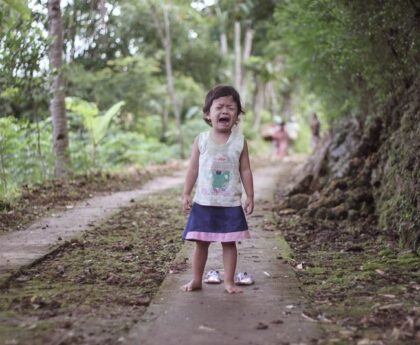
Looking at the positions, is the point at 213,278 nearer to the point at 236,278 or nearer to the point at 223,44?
the point at 236,278

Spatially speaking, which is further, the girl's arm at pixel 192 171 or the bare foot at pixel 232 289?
the girl's arm at pixel 192 171

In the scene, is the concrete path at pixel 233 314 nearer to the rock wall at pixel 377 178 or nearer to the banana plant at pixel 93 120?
the rock wall at pixel 377 178

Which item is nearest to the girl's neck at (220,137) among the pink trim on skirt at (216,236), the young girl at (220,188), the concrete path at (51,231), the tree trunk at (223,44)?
the young girl at (220,188)

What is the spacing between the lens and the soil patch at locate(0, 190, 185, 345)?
290 cm

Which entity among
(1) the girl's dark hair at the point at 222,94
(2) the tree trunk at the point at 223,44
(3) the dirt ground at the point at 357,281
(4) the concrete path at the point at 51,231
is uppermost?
(2) the tree trunk at the point at 223,44

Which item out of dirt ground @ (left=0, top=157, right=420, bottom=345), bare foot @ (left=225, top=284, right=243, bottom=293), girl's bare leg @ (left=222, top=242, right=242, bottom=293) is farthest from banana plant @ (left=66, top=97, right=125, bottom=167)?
bare foot @ (left=225, top=284, right=243, bottom=293)

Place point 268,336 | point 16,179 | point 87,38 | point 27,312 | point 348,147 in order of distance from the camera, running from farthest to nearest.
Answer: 1. point 16,179
2. point 87,38
3. point 348,147
4. point 27,312
5. point 268,336

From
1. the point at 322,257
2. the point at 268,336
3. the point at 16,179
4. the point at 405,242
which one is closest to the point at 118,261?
the point at 322,257

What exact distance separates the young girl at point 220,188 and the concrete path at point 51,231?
1.36 m

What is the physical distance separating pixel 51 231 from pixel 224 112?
2591mm

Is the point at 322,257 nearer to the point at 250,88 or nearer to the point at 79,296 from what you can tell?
the point at 79,296

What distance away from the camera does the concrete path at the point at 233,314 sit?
9.16 feet

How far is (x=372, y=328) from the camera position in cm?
293

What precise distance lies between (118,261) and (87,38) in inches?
206
